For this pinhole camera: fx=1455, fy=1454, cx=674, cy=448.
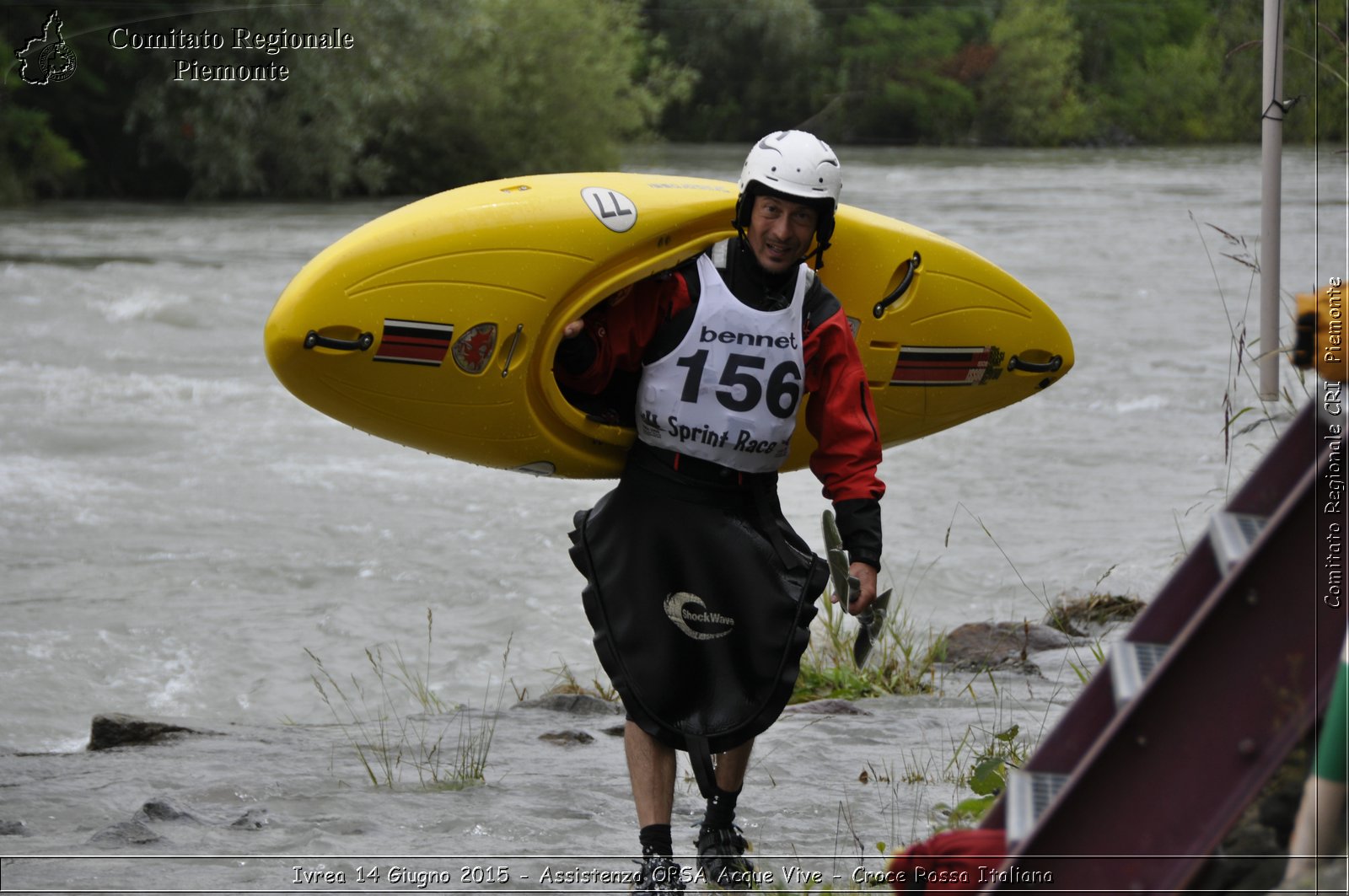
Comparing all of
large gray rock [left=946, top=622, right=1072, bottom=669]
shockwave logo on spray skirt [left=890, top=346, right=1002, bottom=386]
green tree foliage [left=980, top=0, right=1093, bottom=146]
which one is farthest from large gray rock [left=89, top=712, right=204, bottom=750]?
green tree foliage [left=980, top=0, right=1093, bottom=146]

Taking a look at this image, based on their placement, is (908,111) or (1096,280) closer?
(1096,280)

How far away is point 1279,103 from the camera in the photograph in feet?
15.4

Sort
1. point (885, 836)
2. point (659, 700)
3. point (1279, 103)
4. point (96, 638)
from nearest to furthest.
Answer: point (659, 700), point (885, 836), point (1279, 103), point (96, 638)

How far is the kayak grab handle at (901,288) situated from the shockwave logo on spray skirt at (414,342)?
47.4 inches

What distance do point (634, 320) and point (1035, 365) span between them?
180cm

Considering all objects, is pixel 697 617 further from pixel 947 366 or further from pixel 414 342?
pixel 947 366

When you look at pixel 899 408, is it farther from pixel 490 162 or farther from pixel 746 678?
pixel 490 162

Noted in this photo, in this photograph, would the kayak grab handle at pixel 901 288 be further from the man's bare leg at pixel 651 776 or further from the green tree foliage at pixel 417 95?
the green tree foliage at pixel 417 95

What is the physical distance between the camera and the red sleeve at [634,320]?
2.88m

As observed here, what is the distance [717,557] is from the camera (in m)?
2.78

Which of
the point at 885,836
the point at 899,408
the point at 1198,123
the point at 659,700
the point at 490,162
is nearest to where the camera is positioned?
the point at 659,700

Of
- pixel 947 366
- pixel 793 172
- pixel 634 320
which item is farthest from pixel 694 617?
pixel 947 366

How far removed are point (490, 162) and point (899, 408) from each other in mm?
20418

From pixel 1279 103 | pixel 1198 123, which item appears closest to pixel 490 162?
pixel 1198 123
